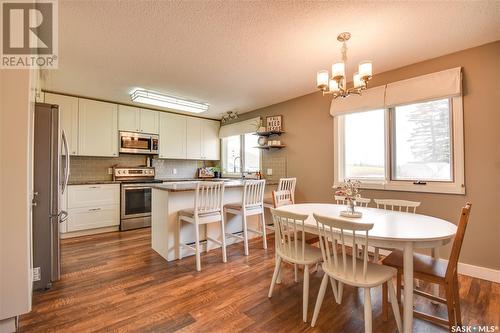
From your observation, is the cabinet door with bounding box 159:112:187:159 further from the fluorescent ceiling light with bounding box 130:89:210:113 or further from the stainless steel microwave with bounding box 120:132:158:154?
the fluorescent ceiling light with bounding box 130:89:210:113

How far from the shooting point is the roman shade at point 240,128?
16.3 feet

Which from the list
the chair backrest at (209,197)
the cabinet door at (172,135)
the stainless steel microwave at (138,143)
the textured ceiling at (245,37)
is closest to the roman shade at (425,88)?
the textured ceiling at (245,37)

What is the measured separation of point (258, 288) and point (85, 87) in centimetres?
374

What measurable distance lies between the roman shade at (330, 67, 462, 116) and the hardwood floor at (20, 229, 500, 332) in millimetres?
1972

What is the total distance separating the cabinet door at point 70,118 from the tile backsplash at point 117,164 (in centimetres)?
39

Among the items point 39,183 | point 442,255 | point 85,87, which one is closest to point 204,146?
point 85,87

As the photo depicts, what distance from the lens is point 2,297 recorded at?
158 centimetres

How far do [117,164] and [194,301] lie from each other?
11.8 ft

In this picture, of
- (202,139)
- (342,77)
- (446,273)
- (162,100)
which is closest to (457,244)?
(446,273)

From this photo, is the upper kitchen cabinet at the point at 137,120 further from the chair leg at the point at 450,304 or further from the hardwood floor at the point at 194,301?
the chair leg at the point at 450,304

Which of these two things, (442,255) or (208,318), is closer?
(208,318)

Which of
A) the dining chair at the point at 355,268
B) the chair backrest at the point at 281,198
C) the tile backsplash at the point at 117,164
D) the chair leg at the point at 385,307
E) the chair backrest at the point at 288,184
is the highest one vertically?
the tile backsplash at the point at 117,164

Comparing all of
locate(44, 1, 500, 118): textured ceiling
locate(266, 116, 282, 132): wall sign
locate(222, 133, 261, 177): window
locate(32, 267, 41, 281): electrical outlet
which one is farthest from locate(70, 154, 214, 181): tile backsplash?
locate(32, 267, 41, 281): electrical outlet

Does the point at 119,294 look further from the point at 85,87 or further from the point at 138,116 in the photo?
the point at 138,116
